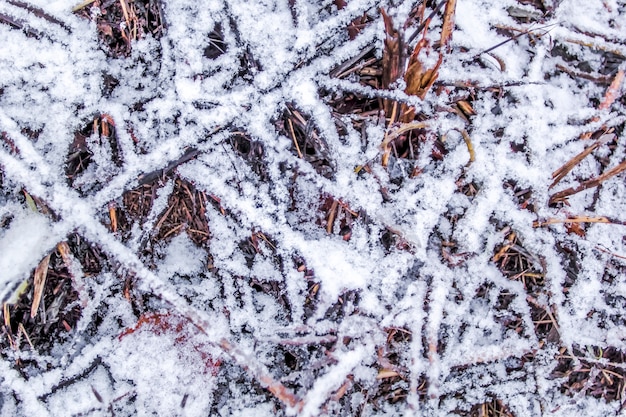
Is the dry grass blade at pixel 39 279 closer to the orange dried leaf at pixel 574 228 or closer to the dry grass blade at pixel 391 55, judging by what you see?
the dry grass blade at pixel 391 55

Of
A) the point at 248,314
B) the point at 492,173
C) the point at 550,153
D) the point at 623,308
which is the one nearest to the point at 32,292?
the point at 248,314

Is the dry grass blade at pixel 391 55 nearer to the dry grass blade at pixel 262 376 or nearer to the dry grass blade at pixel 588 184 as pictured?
the dry grass blade at pixel 588 184

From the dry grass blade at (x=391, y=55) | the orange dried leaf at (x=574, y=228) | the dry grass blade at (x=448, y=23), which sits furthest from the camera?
the orange dried leaf at (x=574, y=228)

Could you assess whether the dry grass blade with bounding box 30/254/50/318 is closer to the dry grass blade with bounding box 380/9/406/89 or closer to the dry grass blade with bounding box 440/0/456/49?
the dry grass blade with bounding box 380/9/406/89

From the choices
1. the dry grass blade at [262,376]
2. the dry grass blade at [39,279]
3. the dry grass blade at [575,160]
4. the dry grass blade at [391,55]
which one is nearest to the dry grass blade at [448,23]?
the dry grass blade at [391,55]

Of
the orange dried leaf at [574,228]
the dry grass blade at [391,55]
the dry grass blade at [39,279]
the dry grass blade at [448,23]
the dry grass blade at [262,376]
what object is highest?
the dry grass blade at [448,23]

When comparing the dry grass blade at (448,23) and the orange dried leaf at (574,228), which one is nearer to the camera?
the dry grass blade at (448,23)

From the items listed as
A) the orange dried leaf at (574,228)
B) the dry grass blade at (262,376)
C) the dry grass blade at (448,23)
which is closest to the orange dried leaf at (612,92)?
the orange dried leaf at (574,228)

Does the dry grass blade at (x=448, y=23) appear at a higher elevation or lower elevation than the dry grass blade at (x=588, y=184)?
higher

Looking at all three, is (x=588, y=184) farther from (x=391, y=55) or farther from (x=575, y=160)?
(x=391, y=55)

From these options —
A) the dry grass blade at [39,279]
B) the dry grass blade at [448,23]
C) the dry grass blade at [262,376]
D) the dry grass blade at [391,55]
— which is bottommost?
the dry grass blade at [262,376]

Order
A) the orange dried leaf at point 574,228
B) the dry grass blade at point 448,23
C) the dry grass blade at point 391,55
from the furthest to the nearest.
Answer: the orange dried leaf at point 574,228, the dry grass blade at point 448,23, the dry grass blade at point 391,55
